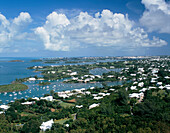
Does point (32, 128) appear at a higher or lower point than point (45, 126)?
higher

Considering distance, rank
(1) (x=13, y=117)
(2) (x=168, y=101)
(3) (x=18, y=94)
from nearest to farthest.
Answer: (1) (x=13, y=117) → (2) (x=168, y=101) → (3) (x=18, y=94)

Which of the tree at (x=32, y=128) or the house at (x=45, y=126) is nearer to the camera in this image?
the tree at (x=32, y=128)

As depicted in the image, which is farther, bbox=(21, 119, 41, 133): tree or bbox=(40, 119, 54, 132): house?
bbox=(40, 119, 54, 132): house

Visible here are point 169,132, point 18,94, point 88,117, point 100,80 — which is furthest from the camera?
point 100,80

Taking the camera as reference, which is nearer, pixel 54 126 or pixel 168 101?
pixel 54 126

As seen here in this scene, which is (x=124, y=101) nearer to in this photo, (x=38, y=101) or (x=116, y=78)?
(x=38, y=101)

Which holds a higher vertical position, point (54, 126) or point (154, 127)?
point (154, 127)

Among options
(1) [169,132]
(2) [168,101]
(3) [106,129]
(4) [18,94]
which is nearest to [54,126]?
(3) [106,129]

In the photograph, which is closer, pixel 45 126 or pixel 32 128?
pixel 32 128

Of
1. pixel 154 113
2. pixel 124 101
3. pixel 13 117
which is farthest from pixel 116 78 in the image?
pixel 13 117
